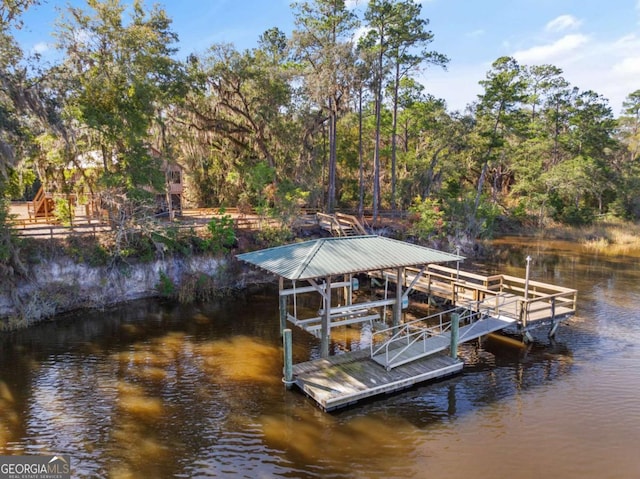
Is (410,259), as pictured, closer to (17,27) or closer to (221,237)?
(221,237)

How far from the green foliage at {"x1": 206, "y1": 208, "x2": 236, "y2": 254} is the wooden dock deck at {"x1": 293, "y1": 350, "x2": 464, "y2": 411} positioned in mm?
10928

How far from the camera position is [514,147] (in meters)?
47.4

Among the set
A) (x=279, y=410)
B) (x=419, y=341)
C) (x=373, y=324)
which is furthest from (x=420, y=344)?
(x=279, y=410)

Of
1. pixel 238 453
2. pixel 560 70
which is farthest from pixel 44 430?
pixel 560 70

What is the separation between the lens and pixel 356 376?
1163 centimetres

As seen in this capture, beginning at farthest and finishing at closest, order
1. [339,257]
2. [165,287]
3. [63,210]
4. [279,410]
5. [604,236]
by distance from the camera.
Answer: [604,236] → [63,210] → [165,287] → [339,257] → [279,410]

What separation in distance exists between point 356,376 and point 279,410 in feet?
7.55

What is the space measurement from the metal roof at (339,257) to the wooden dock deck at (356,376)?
9.28ft

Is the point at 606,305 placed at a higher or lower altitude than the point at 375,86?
lower

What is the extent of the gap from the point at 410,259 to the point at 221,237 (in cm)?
1176

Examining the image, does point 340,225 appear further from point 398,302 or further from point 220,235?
point 398,302

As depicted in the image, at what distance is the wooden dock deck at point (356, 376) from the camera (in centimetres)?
1082

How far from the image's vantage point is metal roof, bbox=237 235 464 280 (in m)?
11.6

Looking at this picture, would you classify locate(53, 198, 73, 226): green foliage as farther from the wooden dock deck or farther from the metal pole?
the metal pole
